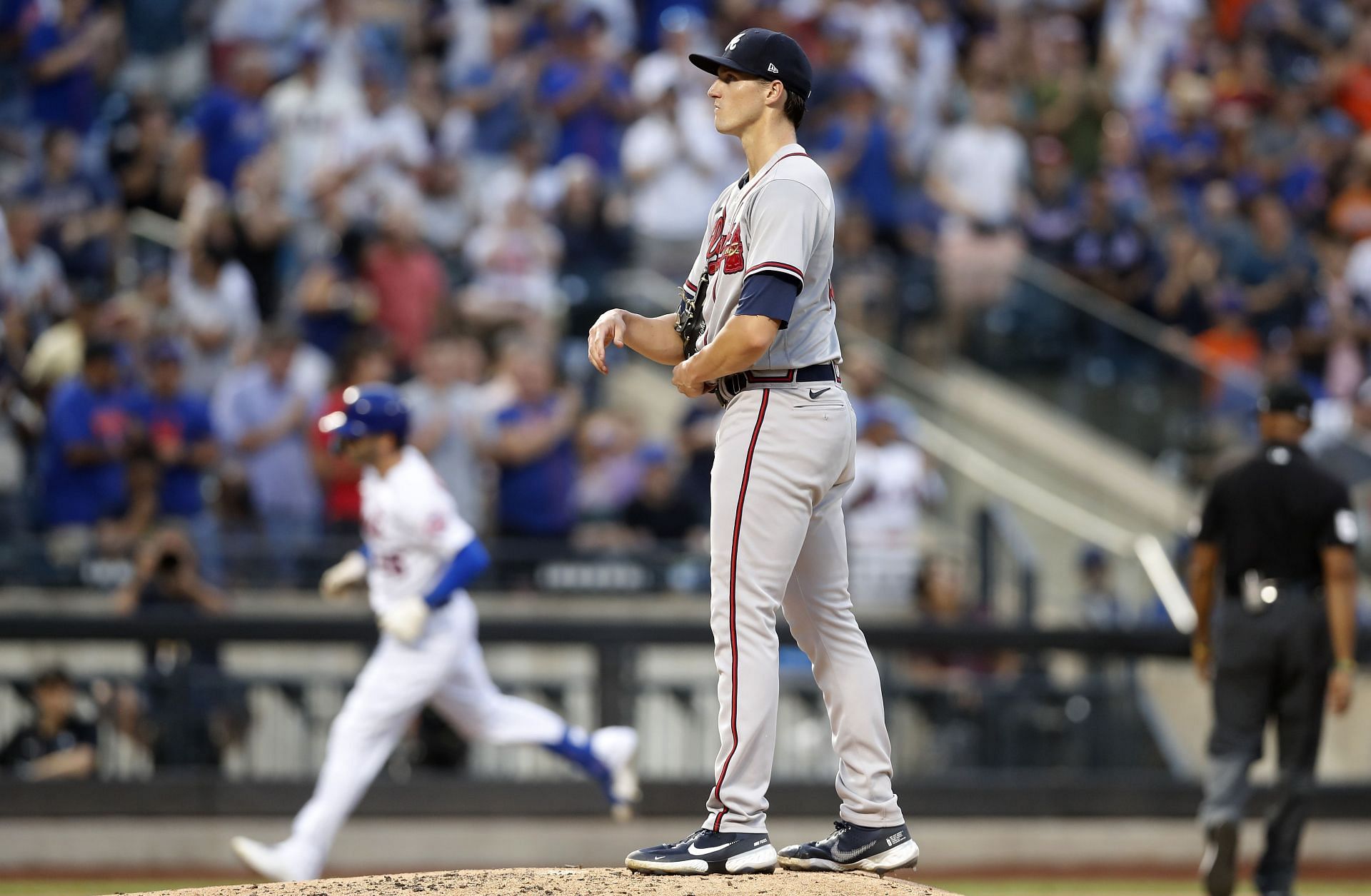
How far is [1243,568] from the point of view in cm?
796

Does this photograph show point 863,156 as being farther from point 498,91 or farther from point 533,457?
point 533,457

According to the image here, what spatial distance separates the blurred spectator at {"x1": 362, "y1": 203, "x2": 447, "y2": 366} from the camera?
11469mm

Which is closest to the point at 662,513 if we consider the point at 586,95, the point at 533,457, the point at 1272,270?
the point at 533,457

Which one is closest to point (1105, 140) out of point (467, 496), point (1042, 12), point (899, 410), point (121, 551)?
point (1042, 12)

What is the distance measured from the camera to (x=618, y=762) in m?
8.39

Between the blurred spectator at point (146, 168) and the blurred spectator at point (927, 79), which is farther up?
the blurred spectator at point (927, 79)

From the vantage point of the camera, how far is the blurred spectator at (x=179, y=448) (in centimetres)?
1020

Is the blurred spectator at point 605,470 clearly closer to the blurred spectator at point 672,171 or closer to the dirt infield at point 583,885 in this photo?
the blurred spectator at point 672,171

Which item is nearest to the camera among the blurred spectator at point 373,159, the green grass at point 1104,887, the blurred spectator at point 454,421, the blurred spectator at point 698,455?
the green grass at point 1104,887

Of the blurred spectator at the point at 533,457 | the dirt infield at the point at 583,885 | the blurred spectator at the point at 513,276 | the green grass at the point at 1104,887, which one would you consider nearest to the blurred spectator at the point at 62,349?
the blurred spectator at the point at 513,276

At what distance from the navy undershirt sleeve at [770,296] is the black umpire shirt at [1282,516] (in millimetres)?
3892

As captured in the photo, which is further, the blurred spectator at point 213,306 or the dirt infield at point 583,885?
the blurred spectator at point 213,306

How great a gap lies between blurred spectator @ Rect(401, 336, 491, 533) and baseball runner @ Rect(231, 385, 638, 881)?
2.41m

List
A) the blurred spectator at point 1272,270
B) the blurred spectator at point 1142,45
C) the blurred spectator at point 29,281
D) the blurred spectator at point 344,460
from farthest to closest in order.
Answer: the blurred spectator at point 1142,45, the blurred spectator at point 1272,270, the blurred spectator at point 29,281, the blurred spectator at point 344,460
